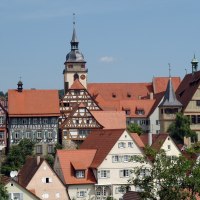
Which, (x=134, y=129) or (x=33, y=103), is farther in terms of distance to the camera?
(x=134, y=129)

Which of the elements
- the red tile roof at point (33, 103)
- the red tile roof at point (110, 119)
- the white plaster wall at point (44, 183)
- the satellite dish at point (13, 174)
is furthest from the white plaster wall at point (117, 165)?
the red tile roof at point (110, 119)

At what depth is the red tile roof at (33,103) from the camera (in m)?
90.9

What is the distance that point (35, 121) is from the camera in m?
91.2

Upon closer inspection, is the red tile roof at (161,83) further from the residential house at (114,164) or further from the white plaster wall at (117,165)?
the white plaster wall at (117,165)

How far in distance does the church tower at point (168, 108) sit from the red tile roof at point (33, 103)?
47.5 ft

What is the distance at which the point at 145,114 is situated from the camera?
104750 mm

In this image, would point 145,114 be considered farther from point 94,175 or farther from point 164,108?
point 94,175

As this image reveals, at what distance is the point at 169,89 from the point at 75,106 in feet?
41.8

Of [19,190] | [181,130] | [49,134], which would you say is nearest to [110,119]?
[49,134]

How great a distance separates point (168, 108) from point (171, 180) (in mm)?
57688

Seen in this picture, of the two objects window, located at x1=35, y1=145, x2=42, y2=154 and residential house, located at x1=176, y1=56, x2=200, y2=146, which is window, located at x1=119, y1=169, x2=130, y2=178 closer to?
window, located at x1=35, y1=145, x2=42, y2=154

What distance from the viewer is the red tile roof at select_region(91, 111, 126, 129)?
93750mm

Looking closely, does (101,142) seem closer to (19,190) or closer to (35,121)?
(19,190)

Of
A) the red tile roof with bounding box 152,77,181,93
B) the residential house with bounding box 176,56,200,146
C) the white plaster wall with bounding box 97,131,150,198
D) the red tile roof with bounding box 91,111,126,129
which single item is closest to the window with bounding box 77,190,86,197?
the white plaster wall with bounding box 97,131,150,198
